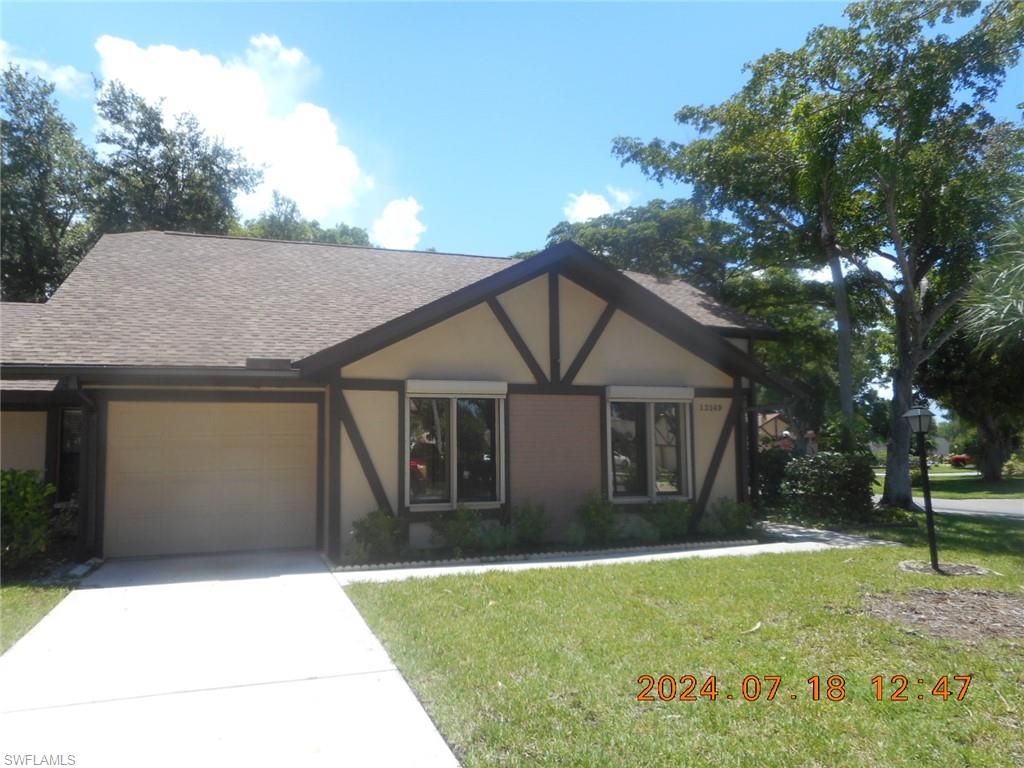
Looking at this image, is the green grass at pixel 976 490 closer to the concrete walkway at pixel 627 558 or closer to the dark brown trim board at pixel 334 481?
the concrete walkway at pixel 627 558

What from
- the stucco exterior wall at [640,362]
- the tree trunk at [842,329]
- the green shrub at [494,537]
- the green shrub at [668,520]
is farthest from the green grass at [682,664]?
the tree trunk at [842,329]

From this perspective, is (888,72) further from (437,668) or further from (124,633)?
(124,633)

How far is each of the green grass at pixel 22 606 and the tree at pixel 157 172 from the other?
919 inches

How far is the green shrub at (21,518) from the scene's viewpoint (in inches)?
310

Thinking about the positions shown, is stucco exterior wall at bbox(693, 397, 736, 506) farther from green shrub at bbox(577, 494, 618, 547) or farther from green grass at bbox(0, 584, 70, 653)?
green grass at bbox(0, 584, 70, 653)

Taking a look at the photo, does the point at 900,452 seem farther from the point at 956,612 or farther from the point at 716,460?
the point at 956,612

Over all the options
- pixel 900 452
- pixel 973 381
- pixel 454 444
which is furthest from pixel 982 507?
pixel 454 444

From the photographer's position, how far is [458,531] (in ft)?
30.4

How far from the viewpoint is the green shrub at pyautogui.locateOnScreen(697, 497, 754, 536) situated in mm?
10930

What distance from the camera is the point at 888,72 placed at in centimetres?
1400

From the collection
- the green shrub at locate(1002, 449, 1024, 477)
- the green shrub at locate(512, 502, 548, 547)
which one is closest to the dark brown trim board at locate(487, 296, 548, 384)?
the green shrub at locate(512, 502, 548, 547)

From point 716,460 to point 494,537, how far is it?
429 centimetres

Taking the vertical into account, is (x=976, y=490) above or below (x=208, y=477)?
below

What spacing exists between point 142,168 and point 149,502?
916 inches
